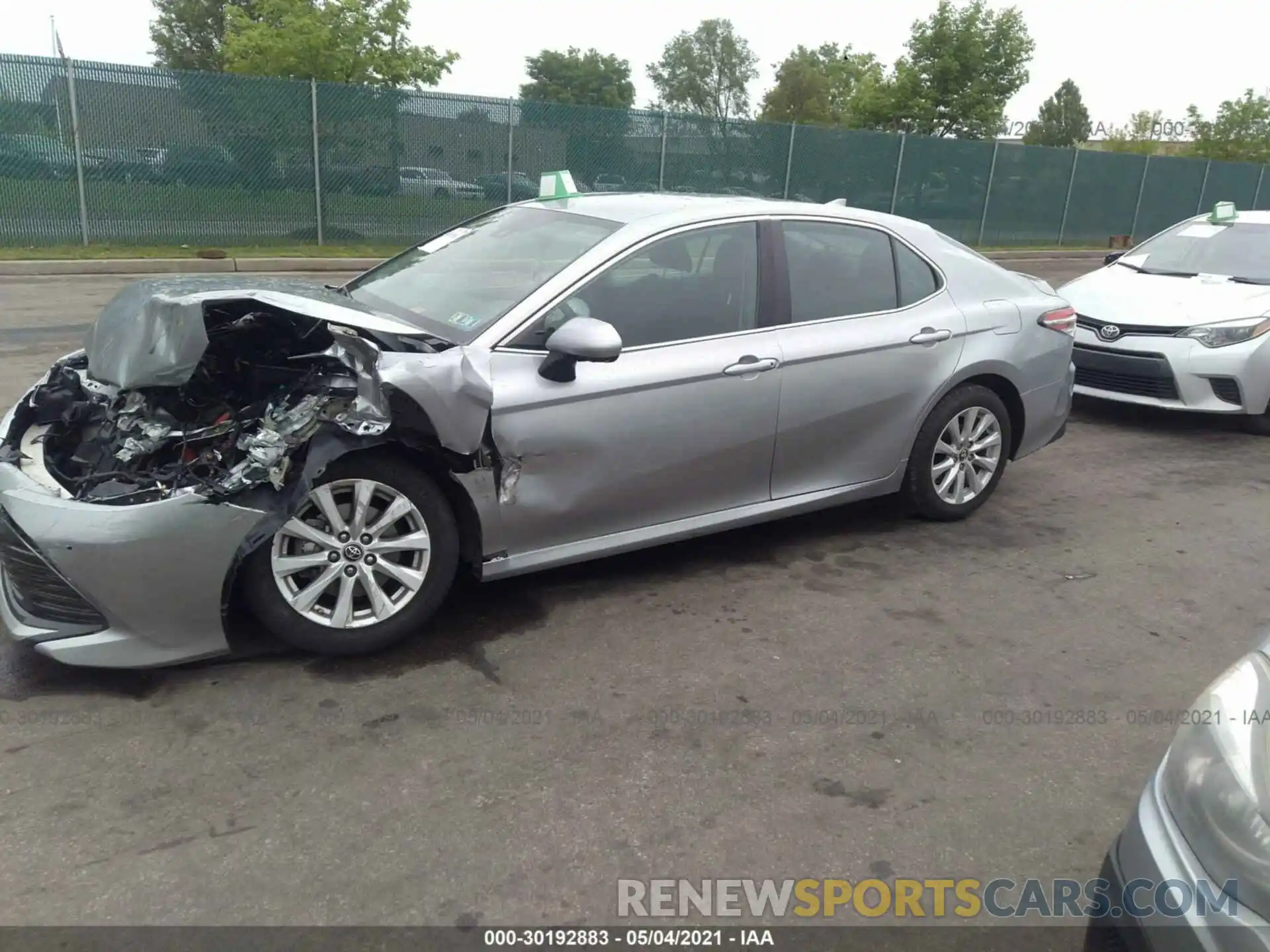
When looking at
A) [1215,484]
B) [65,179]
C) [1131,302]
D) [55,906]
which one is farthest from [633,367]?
[65,179]

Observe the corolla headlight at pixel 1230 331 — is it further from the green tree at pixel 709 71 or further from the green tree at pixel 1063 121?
the green tree at pixel 709 71

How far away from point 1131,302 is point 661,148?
12115mm

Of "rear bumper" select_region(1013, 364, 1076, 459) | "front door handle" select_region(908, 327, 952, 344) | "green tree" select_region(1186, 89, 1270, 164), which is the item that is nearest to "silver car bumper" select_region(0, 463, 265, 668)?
"front door handle" select_region(908, 327, 952, 344)

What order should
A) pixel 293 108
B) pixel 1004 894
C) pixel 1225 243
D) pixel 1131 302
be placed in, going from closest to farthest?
pixel 1004 894 < pixel 1131 302 < pixel 1225 243 < pixel 293 108

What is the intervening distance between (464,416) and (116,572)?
1.21 metres

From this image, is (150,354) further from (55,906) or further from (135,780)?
(55,906)

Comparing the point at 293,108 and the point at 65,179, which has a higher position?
the point at 293,108

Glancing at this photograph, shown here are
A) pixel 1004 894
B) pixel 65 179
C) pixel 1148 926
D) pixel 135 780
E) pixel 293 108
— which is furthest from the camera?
pixel 293 108

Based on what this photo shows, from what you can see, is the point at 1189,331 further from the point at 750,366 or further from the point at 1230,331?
the point at 750,366

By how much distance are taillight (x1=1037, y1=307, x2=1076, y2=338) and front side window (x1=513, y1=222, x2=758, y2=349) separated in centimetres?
190

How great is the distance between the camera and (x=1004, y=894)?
265 centimetres

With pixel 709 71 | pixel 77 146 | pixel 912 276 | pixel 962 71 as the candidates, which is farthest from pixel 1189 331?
pixel 709 71

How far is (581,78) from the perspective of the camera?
253ft

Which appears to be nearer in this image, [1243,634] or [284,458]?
[284,458]
